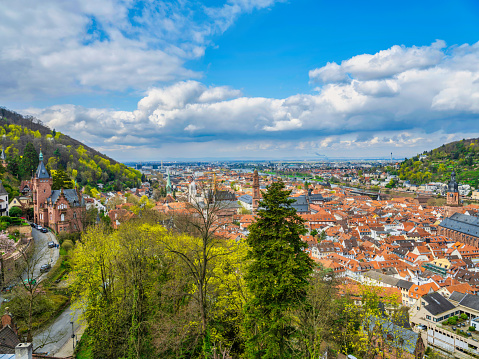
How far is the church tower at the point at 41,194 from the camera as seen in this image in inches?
1341

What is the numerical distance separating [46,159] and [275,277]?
72.3m

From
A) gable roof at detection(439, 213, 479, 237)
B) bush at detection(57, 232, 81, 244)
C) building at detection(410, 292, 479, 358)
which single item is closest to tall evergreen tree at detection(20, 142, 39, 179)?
bush at detection(57, 232, 81, 244)

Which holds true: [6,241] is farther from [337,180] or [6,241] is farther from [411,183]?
[337,180]

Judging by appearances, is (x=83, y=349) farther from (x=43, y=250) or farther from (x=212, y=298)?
(x=43, y=250)

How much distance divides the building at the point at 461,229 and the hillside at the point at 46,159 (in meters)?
78.2

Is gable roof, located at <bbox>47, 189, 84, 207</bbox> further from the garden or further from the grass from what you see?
the garden

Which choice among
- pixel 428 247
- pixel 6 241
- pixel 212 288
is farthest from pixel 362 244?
pixel 6 241

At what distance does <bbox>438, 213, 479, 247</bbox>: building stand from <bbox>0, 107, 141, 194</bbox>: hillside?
257 feet

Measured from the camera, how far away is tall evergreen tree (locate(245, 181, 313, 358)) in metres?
10.7

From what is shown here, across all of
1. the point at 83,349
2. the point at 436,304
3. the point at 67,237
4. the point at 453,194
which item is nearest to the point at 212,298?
the point at 83,349

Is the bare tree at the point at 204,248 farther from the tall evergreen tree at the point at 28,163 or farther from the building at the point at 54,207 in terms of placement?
the tall evergreen tree at the point at 28,163

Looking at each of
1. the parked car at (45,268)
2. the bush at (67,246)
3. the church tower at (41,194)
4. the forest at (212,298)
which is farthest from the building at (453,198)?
the church tower at (41,194)

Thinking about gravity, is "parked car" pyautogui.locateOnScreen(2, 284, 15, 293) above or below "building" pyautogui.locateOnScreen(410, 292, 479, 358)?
above

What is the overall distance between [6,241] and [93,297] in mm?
12128
